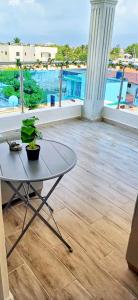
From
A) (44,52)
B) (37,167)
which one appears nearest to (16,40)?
(44,52)

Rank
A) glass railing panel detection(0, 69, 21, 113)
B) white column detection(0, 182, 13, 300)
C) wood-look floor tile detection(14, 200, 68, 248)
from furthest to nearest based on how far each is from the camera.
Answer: glass railing panel detection(0, 69, 21, 113), wood-look floor tile detection(14, 200, 68, 248), white column detection(0, 182, 13, 300)

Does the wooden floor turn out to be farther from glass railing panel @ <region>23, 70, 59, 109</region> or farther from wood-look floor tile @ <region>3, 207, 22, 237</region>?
glass railing panel @ <region>23, 70, 59, 109</region>

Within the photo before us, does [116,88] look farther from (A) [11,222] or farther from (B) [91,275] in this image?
(B) [91,275]

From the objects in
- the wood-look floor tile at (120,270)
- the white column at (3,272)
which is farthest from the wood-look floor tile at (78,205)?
the white column at (3,272)

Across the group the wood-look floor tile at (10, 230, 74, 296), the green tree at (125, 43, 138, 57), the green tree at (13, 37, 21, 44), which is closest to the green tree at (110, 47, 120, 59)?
the green tree at (125, 43, 138, 57)

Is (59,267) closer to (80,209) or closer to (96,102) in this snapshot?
(80,209)

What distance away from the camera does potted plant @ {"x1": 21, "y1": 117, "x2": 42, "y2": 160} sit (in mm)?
1604

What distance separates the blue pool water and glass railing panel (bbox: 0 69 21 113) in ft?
1.24

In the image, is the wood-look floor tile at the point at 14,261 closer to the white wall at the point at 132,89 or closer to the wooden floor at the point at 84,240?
the wooden floor at the point at 84,240

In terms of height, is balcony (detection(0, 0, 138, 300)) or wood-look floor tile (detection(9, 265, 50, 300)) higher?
balcony (detection(0, 0, 138, 300))

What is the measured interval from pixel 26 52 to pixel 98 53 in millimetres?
1363

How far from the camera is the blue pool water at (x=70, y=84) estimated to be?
4480 millimetres

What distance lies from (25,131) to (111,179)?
1.46 meters

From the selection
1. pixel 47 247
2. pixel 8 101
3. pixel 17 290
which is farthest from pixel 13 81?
pixel 17 290
